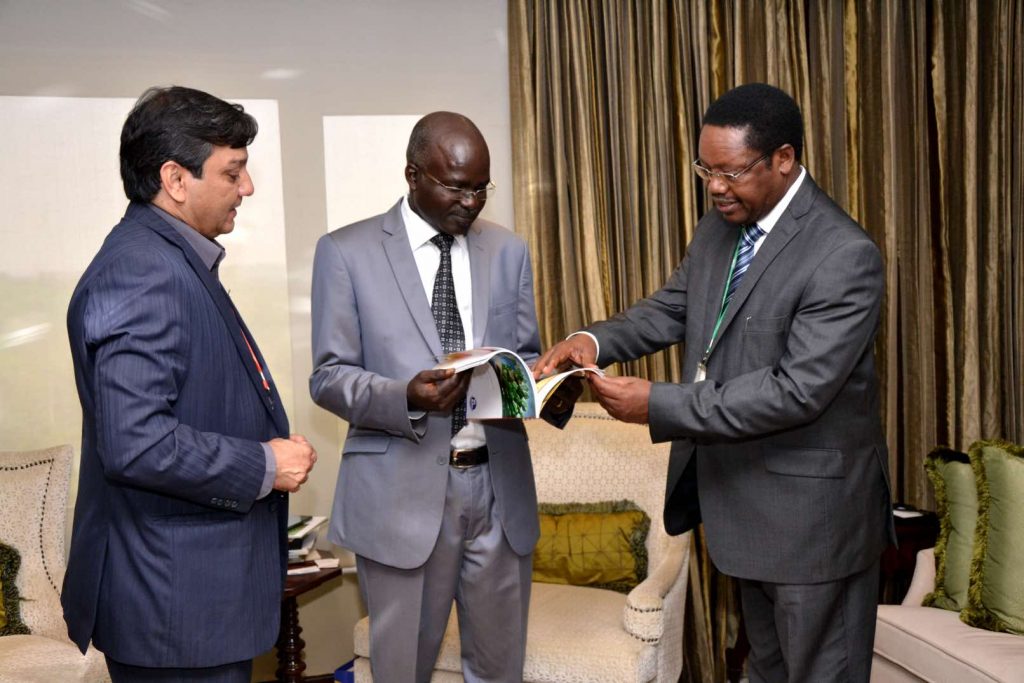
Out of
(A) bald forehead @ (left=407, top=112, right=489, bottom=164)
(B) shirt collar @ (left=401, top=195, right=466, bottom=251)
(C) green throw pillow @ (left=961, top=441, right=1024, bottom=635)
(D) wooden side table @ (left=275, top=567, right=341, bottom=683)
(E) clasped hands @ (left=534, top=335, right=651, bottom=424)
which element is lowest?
(D) wooden side table @ (left=275, top=567, right=341, bottom=683)

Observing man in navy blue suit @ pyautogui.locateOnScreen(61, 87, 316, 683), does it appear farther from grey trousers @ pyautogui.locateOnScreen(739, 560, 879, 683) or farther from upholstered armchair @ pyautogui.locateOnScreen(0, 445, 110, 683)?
upholstered armchair @ pyautogui.locateOnScreen(0, 445, 110, 683)

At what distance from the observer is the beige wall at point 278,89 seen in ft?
12.7

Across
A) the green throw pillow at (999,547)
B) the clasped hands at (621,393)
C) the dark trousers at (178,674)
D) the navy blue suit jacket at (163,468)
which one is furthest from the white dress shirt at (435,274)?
the green throw pillow at (999,547)

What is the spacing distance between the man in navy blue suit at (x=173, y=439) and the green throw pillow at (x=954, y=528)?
2263 mm

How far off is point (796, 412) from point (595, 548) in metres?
1.45

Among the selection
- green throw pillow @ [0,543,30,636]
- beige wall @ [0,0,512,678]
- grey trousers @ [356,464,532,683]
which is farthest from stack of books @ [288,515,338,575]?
grey trousers @ [356,464,532,683]

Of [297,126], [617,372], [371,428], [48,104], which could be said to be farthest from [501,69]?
[371,428]

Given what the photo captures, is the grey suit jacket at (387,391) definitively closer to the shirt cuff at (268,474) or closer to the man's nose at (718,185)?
the shirt cuff at (268,474)

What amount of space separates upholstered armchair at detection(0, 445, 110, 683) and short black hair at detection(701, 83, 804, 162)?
268cm

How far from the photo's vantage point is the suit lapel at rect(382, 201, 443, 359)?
96.9 inches

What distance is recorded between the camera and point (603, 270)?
13.2 feet

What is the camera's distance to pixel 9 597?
3473mm

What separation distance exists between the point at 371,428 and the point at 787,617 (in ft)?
3.58

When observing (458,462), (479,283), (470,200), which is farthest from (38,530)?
(470,200)
